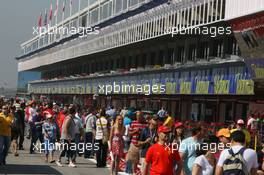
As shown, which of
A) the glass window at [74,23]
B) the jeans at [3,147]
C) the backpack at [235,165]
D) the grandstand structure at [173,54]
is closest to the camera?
the backpack at [235,165]

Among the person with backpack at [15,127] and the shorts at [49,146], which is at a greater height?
the person with backpack at [15,127]

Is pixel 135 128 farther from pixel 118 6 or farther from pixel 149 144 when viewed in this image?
pixel 118 6

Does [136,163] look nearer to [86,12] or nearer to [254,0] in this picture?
[254,0]

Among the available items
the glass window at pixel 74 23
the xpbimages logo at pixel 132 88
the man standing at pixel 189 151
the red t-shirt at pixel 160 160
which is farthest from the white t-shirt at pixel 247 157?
the glass window at pixel 74 23

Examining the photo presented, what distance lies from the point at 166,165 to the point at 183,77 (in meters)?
34.0

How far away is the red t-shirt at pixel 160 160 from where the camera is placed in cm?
978

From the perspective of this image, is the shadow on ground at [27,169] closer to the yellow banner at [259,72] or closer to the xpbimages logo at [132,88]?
the yellow banner at [259,72]

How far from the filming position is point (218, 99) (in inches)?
1582

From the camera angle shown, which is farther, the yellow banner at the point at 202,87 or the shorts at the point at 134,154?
the yellow banner at the point at 202,87

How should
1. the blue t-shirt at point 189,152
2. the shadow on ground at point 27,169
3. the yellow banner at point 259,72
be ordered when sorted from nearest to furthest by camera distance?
the blue t-shirt at point 189,152 → the shadow on ground at point 27,169 → the yellow banner at point 259,72

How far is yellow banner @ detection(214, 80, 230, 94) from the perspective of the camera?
114ft

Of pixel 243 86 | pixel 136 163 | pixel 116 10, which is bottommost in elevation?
pixel 136 163

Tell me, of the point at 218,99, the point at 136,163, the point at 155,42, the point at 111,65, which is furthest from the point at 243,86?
the point at 111,65

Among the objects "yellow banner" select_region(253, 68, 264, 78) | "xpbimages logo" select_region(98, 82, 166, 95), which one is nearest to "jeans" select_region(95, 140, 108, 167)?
"yellow banner" select_region(253, 68, 264, 78)
